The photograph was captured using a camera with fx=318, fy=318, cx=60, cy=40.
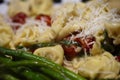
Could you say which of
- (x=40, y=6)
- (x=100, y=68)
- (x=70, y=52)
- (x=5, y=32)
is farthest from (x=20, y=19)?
(x=100, y=68)

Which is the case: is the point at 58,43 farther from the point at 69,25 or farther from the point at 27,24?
the point at 27,24

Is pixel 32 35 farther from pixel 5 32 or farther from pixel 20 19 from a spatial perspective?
pixel 20 19

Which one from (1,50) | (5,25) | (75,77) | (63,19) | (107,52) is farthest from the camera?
(5,25)

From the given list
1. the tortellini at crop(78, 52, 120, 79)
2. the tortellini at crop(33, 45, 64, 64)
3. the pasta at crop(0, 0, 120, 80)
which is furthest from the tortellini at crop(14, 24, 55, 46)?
the tortellini at crop(78, 52, 120, 79)

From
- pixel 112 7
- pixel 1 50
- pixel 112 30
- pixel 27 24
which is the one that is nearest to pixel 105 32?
pixel 112 30

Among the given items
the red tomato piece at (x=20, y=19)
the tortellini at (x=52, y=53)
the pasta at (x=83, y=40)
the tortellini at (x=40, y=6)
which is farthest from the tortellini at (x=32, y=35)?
the tortellini at (x=40, y=6)

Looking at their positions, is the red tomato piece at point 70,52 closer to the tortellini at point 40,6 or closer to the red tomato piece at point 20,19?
the red tomato piece at point 20,19
